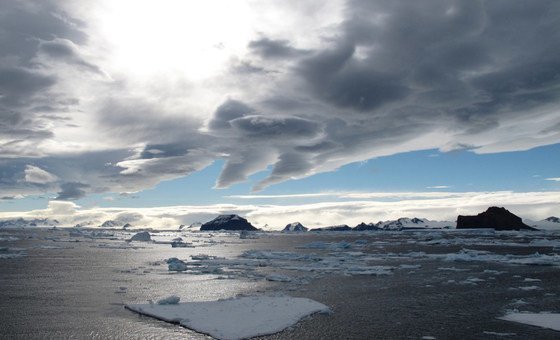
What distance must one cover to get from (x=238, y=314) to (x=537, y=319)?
1198 centimetres

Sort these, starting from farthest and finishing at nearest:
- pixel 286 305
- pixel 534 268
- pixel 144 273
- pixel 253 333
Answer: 1. pixel 534 268
2. pixel 144 273
3. pixel 286 305
4. pixel 253 333

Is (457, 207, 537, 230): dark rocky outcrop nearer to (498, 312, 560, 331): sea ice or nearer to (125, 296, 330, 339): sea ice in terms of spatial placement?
(498, 312, 560, 331): sea ice

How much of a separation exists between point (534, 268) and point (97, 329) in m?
35.7

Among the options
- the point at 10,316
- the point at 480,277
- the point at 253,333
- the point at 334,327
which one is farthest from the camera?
the point at 480,277

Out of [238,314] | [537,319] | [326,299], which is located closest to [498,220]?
[326,299]

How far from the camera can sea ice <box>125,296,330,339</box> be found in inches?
605

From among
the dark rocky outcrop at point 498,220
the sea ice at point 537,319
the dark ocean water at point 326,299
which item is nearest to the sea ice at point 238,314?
the dark ocean water at point 326,299

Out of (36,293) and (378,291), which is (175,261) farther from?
(378,291)

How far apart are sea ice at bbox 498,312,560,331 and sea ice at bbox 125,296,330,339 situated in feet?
25.0

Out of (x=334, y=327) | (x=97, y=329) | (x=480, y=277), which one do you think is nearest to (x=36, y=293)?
(x=97, y=329)

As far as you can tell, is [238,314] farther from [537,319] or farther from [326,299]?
[537,319]

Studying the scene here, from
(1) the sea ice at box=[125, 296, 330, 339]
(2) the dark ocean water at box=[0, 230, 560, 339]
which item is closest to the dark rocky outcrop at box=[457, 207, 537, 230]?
(2) the dark ocean water at box=[0, 230, 560, 339]

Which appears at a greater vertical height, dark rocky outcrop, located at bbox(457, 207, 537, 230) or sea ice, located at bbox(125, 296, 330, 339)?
dark rocky outcrop, located at bbox(457, 207, 537, 230)

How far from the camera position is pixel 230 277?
3123 cm
